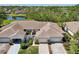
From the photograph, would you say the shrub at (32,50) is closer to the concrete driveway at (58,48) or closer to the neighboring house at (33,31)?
the neighboring house at (33,31)

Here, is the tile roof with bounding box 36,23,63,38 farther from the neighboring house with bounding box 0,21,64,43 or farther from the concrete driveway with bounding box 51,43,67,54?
the concrete driveway with bounding box 51,43,67,54

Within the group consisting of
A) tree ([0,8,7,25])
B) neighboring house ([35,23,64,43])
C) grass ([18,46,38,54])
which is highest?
tree ([0,8,7,25])

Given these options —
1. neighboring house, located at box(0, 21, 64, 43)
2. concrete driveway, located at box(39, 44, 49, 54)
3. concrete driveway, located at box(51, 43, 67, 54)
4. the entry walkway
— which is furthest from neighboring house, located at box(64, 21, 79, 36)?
the entry walkway

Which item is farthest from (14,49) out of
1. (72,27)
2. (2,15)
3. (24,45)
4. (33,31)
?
(72,27)

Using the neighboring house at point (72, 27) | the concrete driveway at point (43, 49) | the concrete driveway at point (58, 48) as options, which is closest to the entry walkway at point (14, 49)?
the concrete driveway at point (43, 49)

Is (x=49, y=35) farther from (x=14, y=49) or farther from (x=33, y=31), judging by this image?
(x=14, y=49)

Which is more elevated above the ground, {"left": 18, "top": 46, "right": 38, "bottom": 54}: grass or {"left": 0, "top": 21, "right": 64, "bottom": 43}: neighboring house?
{"left": 0, "top": 21, "right": 64, "bottom": 43}: neighboring house
